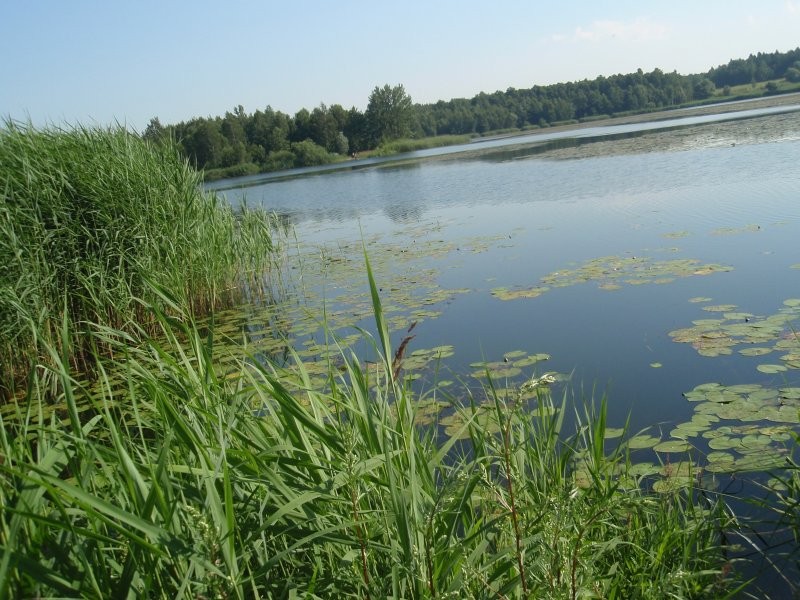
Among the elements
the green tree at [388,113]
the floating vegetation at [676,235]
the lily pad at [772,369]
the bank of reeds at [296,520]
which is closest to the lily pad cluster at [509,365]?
the lily pad at [772,369]

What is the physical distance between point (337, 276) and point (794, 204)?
22.6ft

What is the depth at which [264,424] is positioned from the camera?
8.33 ft

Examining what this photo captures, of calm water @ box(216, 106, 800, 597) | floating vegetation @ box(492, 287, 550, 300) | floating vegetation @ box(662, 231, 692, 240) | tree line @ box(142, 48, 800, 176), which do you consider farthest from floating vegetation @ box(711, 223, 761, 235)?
tree line @ box(142, 48, 800, 176)

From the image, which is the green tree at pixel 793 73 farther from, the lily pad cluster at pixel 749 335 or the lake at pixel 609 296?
the lily pad cluster at pixel 749 335

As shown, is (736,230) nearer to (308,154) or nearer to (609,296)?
(609,296)

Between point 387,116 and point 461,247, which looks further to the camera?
point 387,116

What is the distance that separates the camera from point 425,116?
7875 centimetres

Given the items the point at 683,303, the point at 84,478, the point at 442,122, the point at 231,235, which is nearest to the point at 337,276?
the point at 231,235

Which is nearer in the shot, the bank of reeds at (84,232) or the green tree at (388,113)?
the bank of reeds at (84,232)

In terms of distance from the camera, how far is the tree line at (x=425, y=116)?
168 feet

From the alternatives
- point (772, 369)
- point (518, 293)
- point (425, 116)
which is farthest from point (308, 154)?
point (772, 369)

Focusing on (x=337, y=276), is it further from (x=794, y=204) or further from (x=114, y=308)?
(x=794, y=204)

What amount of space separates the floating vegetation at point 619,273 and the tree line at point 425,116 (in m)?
35.7

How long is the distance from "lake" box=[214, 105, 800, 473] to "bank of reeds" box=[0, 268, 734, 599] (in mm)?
802
